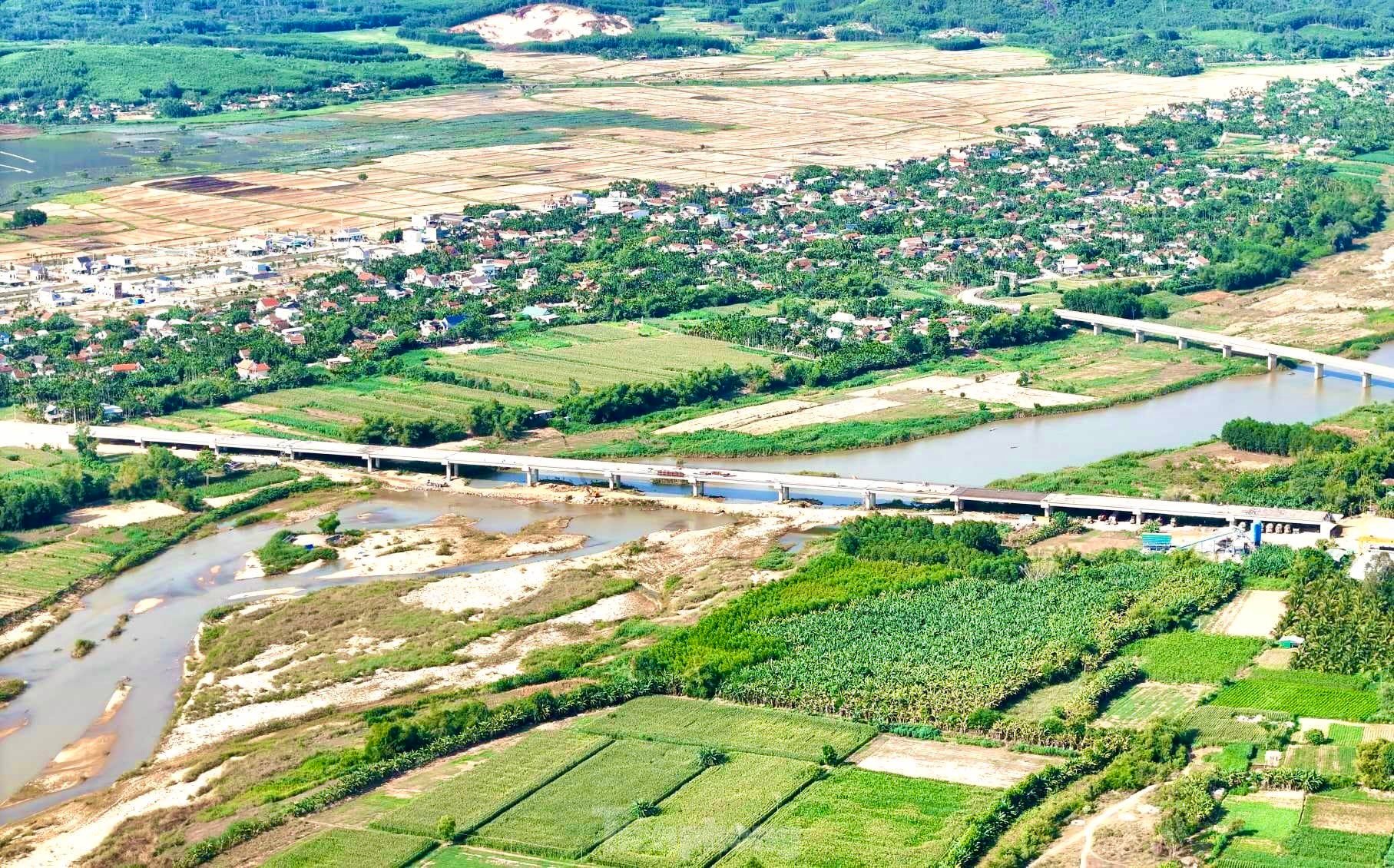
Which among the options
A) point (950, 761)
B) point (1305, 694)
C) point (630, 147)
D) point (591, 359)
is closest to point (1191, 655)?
point (1305, 694)

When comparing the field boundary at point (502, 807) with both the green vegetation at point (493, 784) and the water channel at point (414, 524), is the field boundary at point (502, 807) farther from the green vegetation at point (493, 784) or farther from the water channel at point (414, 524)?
the water channel at point (414, 524)

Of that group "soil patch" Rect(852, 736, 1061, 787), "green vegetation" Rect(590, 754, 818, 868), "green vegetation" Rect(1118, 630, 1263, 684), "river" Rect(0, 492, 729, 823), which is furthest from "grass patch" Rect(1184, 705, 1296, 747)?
"river" Rect(0, 492, 729, 823)

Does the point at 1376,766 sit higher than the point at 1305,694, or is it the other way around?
the point at 1376,766

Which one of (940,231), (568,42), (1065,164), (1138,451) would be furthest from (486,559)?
(568,42)

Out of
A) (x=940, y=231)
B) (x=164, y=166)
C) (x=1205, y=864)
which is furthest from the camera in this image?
(x=164, y=166)

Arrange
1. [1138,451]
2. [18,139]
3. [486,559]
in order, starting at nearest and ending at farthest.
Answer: [486,559] < [1138,451] < [18,139]

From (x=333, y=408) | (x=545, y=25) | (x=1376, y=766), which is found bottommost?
(x=1376, y=766)

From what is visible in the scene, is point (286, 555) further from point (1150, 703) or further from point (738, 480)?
point (1150, 703)

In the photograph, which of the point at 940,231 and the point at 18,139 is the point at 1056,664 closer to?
the point at 940,231
